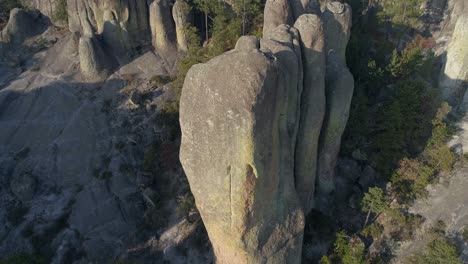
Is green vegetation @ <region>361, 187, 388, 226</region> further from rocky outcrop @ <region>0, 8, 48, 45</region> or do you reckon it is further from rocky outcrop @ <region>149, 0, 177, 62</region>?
rocky outcrop @ <region>0, 8, 48, 45</region>

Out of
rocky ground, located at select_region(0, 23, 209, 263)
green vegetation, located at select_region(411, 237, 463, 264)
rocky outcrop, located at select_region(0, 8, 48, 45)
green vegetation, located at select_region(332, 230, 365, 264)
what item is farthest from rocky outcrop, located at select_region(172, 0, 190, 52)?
green vegetation, located at select_region(411, 237, 463, 264)

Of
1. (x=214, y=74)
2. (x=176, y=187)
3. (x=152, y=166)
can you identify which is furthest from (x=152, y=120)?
(x=214, y=74)

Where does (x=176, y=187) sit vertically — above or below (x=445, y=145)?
below

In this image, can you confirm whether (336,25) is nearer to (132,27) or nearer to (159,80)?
(159,80)

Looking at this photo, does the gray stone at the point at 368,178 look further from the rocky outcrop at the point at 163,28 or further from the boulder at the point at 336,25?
the rocky outcrop at the point at 163,28

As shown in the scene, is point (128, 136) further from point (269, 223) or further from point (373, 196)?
point (373, 196)

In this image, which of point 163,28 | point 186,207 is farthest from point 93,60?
point 186,207

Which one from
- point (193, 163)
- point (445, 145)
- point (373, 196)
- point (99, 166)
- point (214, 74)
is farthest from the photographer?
point (99, 166)
